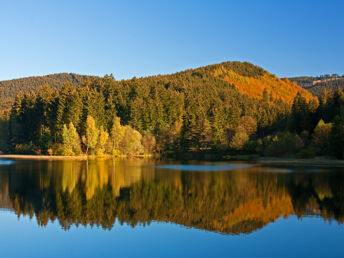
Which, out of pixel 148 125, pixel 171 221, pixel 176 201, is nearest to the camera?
pixel 171 221

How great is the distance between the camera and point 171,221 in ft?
64.8

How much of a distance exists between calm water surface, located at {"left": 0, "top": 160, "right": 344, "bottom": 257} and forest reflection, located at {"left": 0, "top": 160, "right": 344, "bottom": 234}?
6cm

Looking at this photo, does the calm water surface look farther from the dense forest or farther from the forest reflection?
the dense forest

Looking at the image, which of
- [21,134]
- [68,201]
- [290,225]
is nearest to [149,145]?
[21,134]

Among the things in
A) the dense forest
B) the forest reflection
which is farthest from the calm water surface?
the dense forest

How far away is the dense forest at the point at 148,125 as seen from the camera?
8325 centimetres

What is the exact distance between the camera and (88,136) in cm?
8569

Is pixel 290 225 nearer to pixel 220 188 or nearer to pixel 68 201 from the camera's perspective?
pixel 220 188

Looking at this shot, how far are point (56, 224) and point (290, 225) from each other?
12818 millimetres

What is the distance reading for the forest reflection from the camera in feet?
65.6

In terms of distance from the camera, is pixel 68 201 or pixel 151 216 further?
pixel 68 201

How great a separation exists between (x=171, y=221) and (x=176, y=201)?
5.14 meters

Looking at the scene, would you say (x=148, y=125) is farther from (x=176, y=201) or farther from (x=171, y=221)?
(x=171, y=221)

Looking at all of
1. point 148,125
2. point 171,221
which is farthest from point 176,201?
point 148,125
